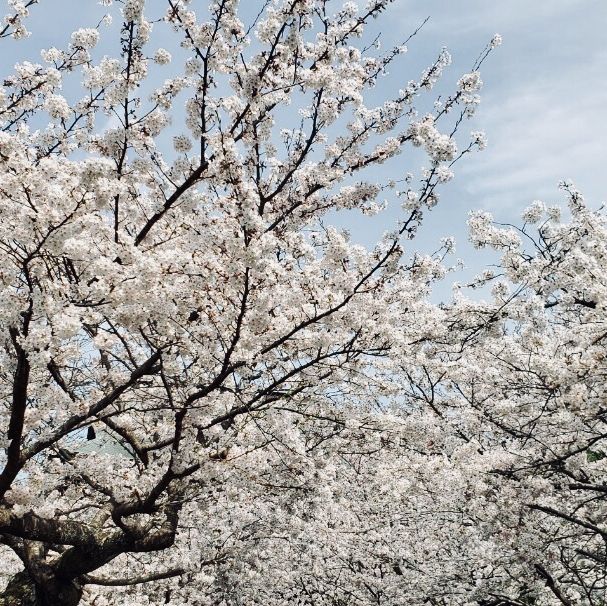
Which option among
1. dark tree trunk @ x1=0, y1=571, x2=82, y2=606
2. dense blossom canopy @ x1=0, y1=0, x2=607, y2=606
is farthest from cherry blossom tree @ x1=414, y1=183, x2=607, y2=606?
dark tree trunk @ x1=0, y1=571, x2=82, y2=606

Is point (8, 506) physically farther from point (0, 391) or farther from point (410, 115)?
point (410, 115)

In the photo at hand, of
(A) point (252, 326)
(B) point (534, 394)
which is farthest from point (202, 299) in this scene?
(B) point (534, 394)

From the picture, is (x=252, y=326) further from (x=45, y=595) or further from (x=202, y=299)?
(x=45, y=595)

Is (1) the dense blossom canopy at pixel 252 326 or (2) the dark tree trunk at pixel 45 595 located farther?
(2) the dark tree trunk at pixel 45 595

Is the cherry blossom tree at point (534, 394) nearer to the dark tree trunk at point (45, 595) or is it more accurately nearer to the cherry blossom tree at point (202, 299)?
the cherry blossom tree at point (202, 299)

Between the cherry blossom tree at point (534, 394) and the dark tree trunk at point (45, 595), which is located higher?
the cherry blossom tree at point (534, 394)

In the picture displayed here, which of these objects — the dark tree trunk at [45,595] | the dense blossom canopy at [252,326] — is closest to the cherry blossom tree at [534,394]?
the dense blossom canopy at [252,326]

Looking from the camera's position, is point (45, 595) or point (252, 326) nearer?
point (252, 326)

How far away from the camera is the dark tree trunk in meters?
9.65

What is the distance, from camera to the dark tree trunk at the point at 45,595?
31.7ft

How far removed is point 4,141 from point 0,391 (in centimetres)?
412

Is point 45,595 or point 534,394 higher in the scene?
point 534,394

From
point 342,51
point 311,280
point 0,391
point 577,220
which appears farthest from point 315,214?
point 0,391

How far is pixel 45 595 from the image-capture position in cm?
966
